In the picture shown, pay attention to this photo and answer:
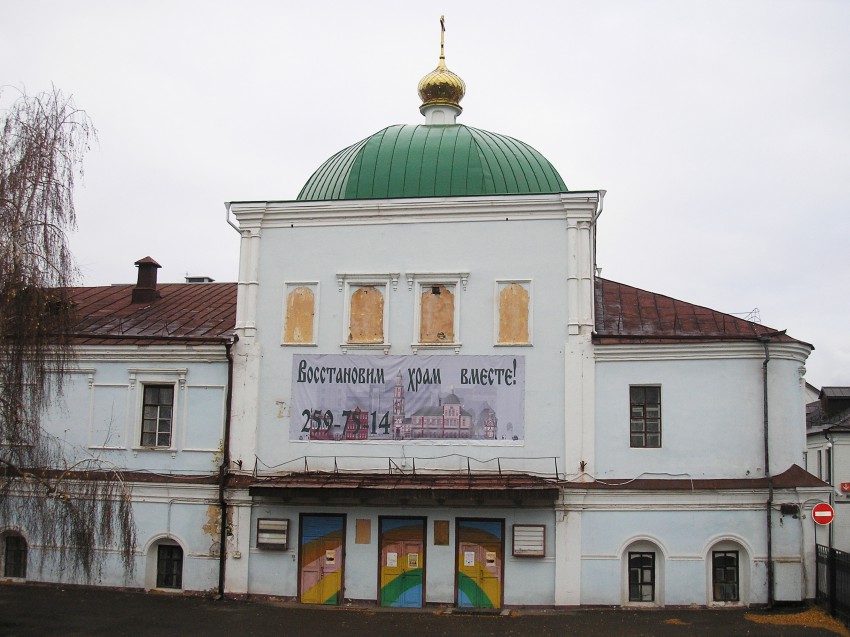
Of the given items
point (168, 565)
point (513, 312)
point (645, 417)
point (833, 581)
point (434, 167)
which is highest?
point (434, 167)

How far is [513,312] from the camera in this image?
65.7 feet

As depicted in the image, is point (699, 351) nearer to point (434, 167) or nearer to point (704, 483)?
point (704, 483)

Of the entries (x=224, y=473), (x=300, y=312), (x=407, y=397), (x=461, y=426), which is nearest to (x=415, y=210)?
(x=300, y=312)

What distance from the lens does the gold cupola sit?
26.0 m

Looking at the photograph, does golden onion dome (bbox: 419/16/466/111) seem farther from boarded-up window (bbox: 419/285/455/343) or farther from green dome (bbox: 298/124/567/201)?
boarded-up window (bbox: 419/285/455/343)

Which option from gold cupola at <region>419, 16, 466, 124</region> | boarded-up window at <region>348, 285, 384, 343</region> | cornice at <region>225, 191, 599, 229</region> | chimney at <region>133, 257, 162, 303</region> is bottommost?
boarded-up window at <region>348, 285, 384, 343</region>

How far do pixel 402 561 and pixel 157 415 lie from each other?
6794 mm

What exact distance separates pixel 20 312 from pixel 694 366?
13280 mm

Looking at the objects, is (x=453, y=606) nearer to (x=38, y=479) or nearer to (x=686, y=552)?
(x=686, y=552)

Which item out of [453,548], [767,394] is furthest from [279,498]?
[767,394]

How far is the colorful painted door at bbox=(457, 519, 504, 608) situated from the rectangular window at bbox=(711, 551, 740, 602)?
4.45 metres

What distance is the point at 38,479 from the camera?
1528cm

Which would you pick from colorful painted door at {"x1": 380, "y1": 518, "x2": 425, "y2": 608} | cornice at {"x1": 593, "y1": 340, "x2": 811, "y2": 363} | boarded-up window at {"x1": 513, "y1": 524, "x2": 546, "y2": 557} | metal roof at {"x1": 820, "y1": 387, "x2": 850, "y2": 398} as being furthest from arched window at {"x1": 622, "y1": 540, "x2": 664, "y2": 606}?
metal roof at {"x1": 820, "y1": 387, "x2": 850, "y2": 398}

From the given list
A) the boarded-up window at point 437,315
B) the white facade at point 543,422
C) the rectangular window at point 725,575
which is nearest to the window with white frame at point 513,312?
the white facade at point 543,422
